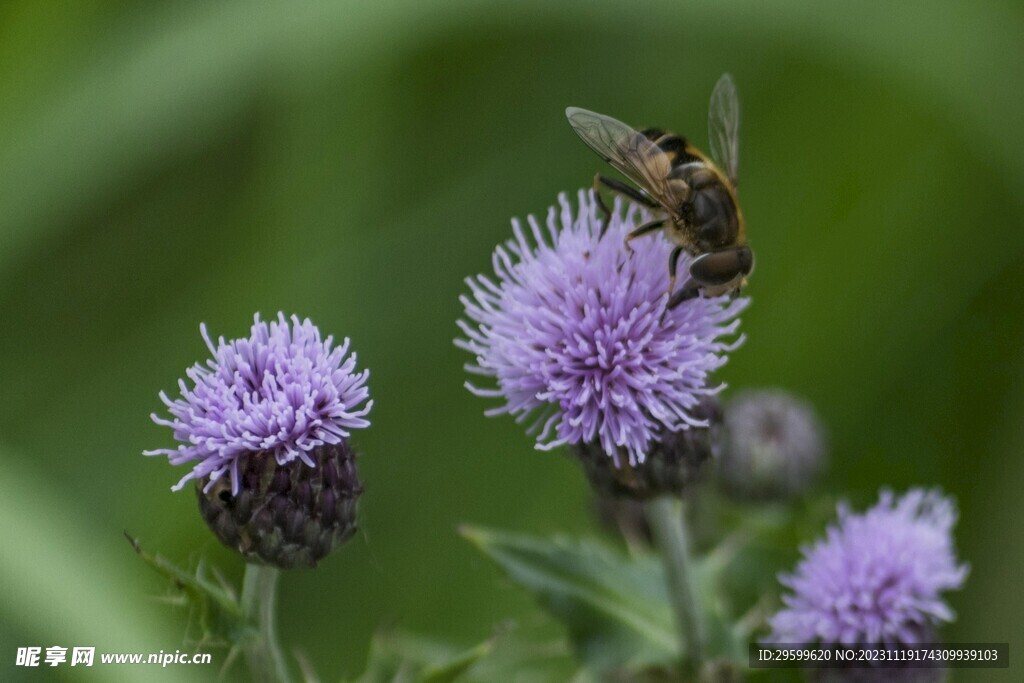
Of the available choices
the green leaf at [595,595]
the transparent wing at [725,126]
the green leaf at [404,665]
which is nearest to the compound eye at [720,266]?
the transparent wing at [725,126]

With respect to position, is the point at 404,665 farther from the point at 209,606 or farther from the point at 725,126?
the point at 725,126

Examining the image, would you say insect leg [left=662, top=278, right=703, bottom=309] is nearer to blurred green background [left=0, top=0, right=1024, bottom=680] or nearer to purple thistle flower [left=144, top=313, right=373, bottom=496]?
purple thistle flower [left=144, top=313, right=373, bottom=496]

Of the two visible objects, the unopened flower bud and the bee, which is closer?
the bee

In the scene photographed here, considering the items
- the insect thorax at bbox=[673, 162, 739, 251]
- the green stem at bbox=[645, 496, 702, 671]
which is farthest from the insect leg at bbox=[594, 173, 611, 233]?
the green stem at bbox=[645, 496, 702, 671]

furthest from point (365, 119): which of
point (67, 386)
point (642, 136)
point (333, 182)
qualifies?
point (642, 136)

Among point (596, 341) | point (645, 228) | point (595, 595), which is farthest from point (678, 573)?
point (645, 228)

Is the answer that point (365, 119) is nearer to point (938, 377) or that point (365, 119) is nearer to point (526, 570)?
point (526, 570)
